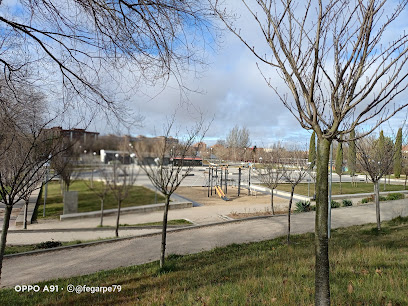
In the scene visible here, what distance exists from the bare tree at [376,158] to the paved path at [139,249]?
2434mm

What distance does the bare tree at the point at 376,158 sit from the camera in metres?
10.0

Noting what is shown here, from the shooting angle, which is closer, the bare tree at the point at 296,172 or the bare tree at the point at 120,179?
the bare tree at the point at 120,179

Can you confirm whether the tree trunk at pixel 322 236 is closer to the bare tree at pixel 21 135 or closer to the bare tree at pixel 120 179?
the bare tree at pixel 120 179

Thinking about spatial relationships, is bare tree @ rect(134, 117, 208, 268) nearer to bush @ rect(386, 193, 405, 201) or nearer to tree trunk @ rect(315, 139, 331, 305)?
tree trunk @ rect(315, 139, 331, 305)

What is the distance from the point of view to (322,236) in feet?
7.12

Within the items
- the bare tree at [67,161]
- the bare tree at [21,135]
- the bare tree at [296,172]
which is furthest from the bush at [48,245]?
the bare tree at [296,172]

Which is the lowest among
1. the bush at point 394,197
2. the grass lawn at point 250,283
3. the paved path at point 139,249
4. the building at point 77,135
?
the paved path at point 139,249

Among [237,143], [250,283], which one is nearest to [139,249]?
[250,283]

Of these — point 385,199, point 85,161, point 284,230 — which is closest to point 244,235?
point 284,230

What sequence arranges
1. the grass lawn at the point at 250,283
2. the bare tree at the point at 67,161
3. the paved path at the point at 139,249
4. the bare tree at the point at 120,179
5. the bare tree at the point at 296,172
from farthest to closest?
the bare tree at the point at 296,172 → the paved path at the point at 139,249 → the bare tree at the point at 67,161 → the bare tree at the point at 120,179 → the grass lawn at the point at 250,283

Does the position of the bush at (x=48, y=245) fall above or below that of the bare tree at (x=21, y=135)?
below

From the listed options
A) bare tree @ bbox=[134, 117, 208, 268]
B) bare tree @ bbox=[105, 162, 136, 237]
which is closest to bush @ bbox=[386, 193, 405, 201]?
bare tree @ bbox=[134, 117, 208, 268]

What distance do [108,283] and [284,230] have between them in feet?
24.4

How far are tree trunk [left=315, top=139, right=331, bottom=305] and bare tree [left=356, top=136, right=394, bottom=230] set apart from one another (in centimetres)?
874
